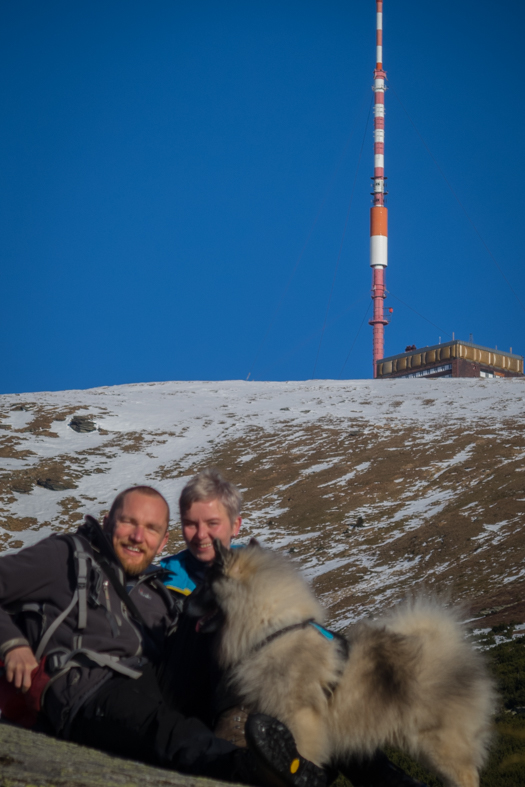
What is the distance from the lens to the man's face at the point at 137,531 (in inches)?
145

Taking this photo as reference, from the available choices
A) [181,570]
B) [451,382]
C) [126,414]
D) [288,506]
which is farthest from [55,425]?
[181,570]

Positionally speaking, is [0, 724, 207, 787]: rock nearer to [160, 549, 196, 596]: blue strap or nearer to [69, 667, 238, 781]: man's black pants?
[69, 667, 238, 781]: man's black pants

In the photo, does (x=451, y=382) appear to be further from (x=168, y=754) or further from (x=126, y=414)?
(x=168, y=754)

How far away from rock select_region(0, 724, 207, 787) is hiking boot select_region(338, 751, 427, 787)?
1002 millimetres

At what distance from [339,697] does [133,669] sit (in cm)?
100

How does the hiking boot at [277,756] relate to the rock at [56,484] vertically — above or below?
above

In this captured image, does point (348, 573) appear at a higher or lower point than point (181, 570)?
lower

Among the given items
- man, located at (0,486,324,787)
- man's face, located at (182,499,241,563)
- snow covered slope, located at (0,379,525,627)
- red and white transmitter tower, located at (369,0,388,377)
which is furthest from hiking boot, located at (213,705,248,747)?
red and white transmitter tower, located at (369,0,388,377)

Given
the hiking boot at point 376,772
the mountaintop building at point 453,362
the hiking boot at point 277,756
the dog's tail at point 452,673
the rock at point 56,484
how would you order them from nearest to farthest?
1. the hiking boot at point 277,756
2. the dog's tail at point 452,673
3. the hiking boot at point 376,772
4. the rock at point 56,484
5. the mountaintop building at point 453,362

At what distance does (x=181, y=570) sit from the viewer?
14.1ft

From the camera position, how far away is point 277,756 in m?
2.73

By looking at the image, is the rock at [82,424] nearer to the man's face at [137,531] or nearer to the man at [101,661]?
the man's face at [137,531]

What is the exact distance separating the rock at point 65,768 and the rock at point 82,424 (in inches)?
1184

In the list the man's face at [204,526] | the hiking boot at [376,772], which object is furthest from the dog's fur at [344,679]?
the man's face at [204,526]
